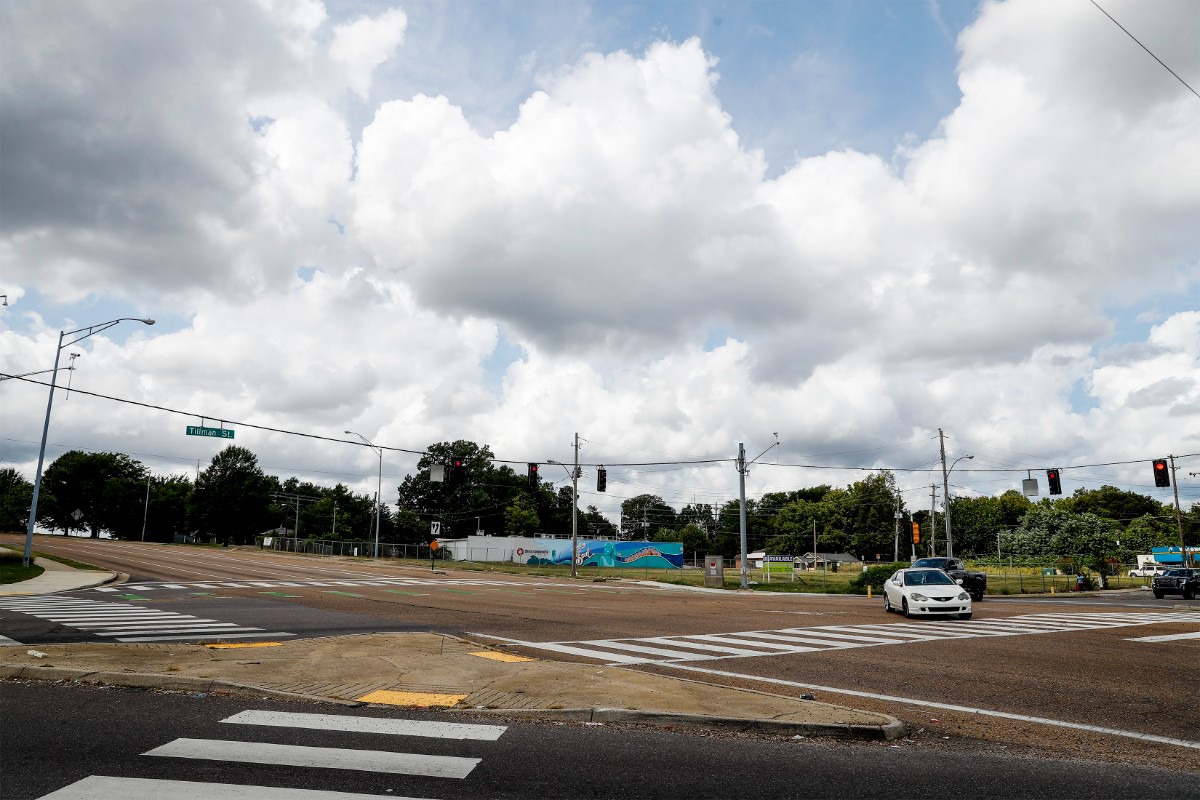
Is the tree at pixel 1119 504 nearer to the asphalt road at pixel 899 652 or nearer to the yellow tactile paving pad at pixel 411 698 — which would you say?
the asphalt road at pixel 899 652

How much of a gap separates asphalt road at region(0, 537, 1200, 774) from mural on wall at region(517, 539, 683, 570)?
2439 inches

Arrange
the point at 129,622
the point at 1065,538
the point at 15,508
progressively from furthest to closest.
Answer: the point at 15,508 → the point at 1065,538 → the point at 129,622

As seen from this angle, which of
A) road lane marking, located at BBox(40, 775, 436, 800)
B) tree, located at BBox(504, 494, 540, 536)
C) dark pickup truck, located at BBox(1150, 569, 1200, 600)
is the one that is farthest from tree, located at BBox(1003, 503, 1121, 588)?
road lane marking, located at BBox(40, 775, 436, 800)

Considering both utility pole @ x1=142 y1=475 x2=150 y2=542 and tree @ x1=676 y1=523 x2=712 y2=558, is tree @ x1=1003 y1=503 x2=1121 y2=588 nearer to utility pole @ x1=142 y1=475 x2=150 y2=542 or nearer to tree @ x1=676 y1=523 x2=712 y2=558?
tree @ x1=676 y1=523 x2=712 y2=558

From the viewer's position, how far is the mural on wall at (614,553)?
88625mm

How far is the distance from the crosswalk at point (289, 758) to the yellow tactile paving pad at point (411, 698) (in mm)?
649

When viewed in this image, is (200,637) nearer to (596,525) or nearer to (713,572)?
(713,572)

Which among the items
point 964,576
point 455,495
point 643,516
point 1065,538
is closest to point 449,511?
point 455,495

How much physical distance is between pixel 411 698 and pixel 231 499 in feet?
380

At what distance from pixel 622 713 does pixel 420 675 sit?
3066mm

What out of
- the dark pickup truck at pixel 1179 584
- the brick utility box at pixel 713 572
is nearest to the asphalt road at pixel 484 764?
the brick utility box at pixel 713 572

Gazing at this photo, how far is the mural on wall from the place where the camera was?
8862 centimetres

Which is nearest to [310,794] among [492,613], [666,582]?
[492,613]

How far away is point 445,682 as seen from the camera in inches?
339
